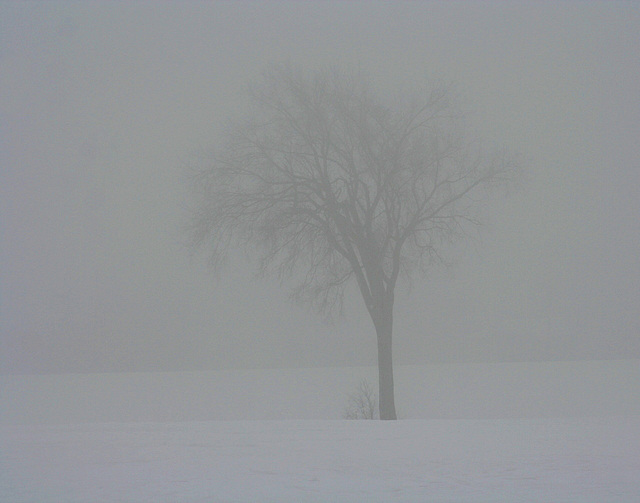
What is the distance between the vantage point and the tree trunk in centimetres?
1403

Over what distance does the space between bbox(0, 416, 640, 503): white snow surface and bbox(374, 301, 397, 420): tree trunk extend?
11.8 ft

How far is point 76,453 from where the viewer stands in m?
8.16

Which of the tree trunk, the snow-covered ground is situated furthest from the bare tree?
the snow-covered ground

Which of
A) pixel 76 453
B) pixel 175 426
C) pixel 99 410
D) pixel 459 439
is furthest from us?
pixel 99 410

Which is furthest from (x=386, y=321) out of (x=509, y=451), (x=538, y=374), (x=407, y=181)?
(x=538, y=374)

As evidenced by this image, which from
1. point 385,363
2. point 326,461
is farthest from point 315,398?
point 326,461

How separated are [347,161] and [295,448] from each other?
732cm

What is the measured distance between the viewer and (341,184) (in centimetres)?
1462

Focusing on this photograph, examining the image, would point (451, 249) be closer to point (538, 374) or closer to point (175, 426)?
point (175, 426)

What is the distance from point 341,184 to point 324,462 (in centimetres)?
782

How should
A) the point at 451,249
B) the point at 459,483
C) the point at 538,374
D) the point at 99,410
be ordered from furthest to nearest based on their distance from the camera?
the point at 538,374, the point at 99,410, the point at 451,249, the point at 459,483

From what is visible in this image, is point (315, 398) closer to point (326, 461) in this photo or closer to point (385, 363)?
point (385, 363)

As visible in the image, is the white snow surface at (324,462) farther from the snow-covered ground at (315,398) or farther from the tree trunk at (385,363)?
the snow-covered ground at (315,398)

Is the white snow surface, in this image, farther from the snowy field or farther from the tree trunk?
the tree trunk
